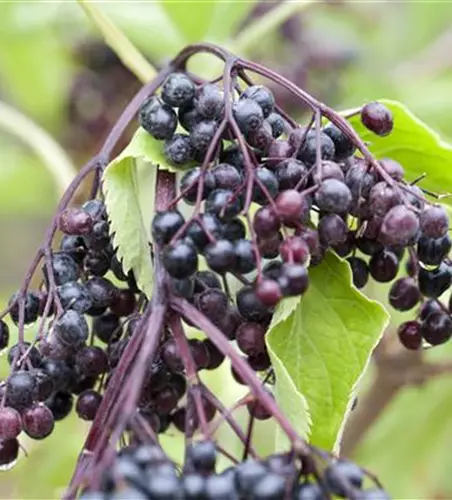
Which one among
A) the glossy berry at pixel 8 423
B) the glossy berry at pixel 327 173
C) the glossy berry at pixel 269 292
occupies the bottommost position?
the glossy berry at pixel 8 423

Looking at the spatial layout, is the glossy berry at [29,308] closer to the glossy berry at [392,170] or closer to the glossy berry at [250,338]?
the glossy berry at [250,338]

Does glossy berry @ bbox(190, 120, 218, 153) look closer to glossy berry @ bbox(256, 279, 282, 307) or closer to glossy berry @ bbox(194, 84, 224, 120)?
glossy berry @ bbox(194, 84, 224, 120)

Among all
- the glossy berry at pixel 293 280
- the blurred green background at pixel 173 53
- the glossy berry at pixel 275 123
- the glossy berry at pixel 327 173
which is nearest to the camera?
the glossy berry at pixel 293 280

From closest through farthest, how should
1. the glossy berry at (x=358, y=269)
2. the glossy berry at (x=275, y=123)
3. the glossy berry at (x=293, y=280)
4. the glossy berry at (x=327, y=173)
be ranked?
1. the glossy berry at (x=293, y=280)
2. the glossy berry at (x=327, y=173)
3. the glossy berry at (x=275, y=123)
4. the glossy berry at (x=358, y=269)

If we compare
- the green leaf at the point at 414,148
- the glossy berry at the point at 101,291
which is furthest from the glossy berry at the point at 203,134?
the green leaf at the point at 414,148

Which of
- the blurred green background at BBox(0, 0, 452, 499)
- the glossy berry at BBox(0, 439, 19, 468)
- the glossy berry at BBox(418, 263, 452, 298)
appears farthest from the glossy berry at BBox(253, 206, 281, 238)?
the blurred green background at BBox(0, 0, 452, 499)

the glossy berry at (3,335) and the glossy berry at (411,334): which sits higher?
the glossy berry at (411,334)

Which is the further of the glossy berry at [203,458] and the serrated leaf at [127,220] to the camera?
the serrated leaf at [127,220]

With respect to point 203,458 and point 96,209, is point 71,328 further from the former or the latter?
point 203,458
